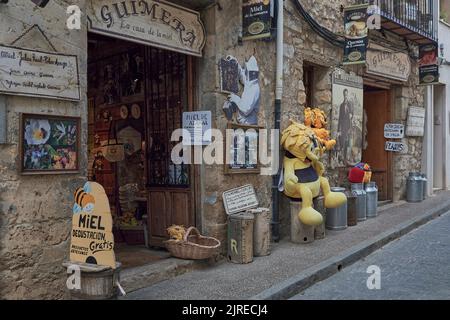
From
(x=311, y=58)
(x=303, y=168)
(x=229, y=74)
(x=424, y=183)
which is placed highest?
(x=311, y=58)

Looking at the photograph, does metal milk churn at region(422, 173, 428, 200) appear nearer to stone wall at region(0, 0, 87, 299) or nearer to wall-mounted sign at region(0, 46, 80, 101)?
stone wall at region(0, 0, 87, 299)

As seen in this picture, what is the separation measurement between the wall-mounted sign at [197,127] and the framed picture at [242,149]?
314 millimetres

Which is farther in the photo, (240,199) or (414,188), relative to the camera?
(414,188)

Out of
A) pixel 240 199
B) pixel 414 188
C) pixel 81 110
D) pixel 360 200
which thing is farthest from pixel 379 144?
pixel 81 110

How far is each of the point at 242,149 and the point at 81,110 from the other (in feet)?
8.16

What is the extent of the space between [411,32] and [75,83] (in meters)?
8.48

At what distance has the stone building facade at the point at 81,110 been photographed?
3.96 metres

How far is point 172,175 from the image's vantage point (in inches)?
252

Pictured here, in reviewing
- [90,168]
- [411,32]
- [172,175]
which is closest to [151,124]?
[172,175]

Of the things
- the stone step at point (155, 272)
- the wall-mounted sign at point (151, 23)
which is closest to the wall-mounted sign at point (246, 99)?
the wall-mounted sign at point (151, 23)

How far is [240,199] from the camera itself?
20.6 ft

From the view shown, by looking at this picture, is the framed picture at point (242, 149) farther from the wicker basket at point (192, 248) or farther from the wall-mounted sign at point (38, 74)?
the wall-mounted sign at point (38, 74)

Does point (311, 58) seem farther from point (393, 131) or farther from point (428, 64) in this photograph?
point (428, 64)

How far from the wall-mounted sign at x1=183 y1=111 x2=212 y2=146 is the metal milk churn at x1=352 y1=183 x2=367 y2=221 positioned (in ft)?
13.1
